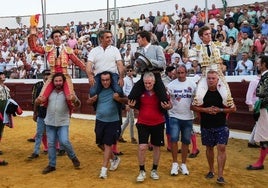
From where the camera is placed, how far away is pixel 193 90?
6.25 m

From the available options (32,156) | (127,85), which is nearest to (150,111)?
(32,156)

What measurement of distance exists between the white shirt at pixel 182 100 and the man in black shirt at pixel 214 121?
0.41 m

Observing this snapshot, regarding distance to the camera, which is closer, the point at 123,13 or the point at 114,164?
the point at 114,164

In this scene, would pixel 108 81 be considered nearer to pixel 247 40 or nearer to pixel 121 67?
pixel 121 67

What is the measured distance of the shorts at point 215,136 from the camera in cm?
562

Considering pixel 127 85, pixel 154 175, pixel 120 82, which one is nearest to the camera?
pixel 154 175

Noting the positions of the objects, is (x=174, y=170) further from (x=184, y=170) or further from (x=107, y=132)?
(x=107, y=132)

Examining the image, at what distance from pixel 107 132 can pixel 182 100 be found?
1.14 m

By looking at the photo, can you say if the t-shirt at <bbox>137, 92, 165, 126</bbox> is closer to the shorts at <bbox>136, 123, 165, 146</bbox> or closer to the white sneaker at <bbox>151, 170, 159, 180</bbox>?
the shorts at <bbox>136, 123, 165, 146</bbox>

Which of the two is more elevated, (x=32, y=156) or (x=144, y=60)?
(x=144, y=60)

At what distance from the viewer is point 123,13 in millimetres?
21297

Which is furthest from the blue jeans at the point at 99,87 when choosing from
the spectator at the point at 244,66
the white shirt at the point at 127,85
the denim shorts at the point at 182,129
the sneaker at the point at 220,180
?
the spectator at the point at 244,66

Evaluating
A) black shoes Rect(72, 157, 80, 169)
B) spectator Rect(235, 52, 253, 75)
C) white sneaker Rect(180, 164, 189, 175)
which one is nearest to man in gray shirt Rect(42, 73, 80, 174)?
black shoes Rect(72, 157, 80, 169)

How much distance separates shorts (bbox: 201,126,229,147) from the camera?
18.4 ft
